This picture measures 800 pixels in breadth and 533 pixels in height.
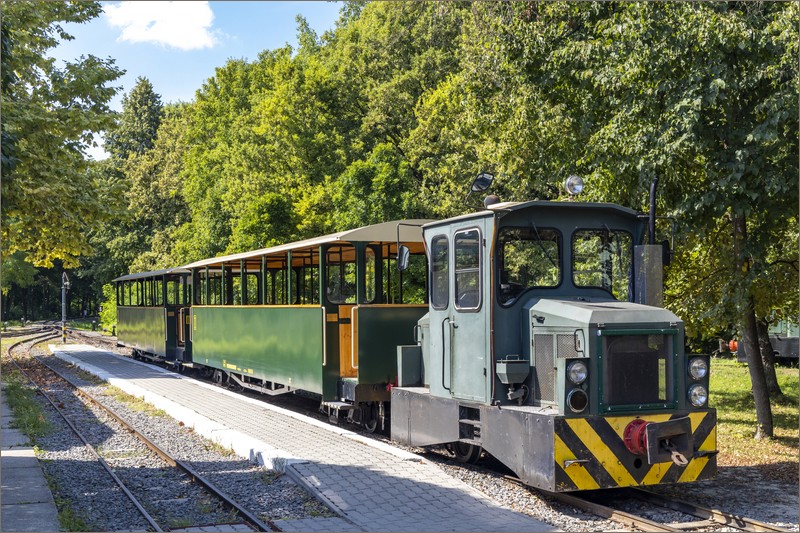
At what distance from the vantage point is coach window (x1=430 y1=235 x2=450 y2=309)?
967 centimetres

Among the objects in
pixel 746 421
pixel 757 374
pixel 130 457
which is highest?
pixel 757 374

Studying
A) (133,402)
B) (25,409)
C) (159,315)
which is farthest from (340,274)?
(159,315)

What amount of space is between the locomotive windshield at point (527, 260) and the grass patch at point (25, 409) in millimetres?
8275

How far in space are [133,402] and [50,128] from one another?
569 centimetres

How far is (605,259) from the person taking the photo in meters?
9.14

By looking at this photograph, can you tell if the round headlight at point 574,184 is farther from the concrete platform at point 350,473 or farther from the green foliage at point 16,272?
the green foliage at point 16,272

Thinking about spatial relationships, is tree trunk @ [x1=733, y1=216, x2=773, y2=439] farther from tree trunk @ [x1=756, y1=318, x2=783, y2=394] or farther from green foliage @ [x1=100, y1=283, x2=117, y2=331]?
green foliage @ [x1=100, y1=283, x2=117, y2=331]

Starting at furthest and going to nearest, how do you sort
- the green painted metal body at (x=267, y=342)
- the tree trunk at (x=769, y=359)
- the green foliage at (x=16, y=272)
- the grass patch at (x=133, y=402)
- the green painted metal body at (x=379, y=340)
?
the green foliage at (x=16, y=272) < the tree trunk at (x=769, y=359) < the grass patch at (x=133, y=402) < the green painted metal body at (x=267, y=342) < the green painted metal body at (x=379, y=340)

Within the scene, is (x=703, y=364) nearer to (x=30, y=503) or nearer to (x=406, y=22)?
(x=30, y=503)

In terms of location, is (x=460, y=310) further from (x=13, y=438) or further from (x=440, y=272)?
(x=13, y=438)

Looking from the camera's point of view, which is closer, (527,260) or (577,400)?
(577,400)

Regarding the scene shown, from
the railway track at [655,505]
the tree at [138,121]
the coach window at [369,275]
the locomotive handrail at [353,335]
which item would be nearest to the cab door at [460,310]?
the railway track at [655,505]

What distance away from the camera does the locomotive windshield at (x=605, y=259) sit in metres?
9.01

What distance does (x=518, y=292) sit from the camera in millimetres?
8844
